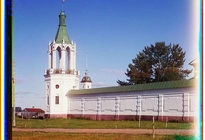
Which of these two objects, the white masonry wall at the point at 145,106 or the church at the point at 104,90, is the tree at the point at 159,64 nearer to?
the church at the point at 104,90

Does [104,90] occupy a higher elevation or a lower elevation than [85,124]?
higher

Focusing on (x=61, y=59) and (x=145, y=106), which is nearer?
(x=61, y=59)

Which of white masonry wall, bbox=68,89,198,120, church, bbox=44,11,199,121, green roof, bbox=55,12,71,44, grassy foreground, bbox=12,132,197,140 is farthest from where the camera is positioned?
white masonry wall, bbox=68,89,198,120

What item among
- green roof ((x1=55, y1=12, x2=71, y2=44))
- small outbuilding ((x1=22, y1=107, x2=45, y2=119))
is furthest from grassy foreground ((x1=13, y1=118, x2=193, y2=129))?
green roof ((x1=55, y1=12, x2=71, y2=44))

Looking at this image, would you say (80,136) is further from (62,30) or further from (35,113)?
(62,30)

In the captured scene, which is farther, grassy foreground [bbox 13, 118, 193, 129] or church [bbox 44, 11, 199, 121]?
grassy foreground [bbox 13, 118, 193, 129]

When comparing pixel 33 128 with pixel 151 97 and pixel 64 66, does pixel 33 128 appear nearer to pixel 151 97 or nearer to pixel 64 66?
pixel 64 66

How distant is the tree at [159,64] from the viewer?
2732 millimetres

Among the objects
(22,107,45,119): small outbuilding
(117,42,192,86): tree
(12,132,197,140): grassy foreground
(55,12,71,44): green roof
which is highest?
(55,12,71,44): green roof

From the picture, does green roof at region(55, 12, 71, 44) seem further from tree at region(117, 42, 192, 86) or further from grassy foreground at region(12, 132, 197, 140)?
grassy foreground at region(12, 132, 197, 140)

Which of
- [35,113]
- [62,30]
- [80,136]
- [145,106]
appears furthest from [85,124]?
[62,30]

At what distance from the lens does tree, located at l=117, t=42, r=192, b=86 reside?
2732 mm

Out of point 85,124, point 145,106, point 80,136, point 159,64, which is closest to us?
point 159,64

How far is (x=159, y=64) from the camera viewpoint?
123 inches
